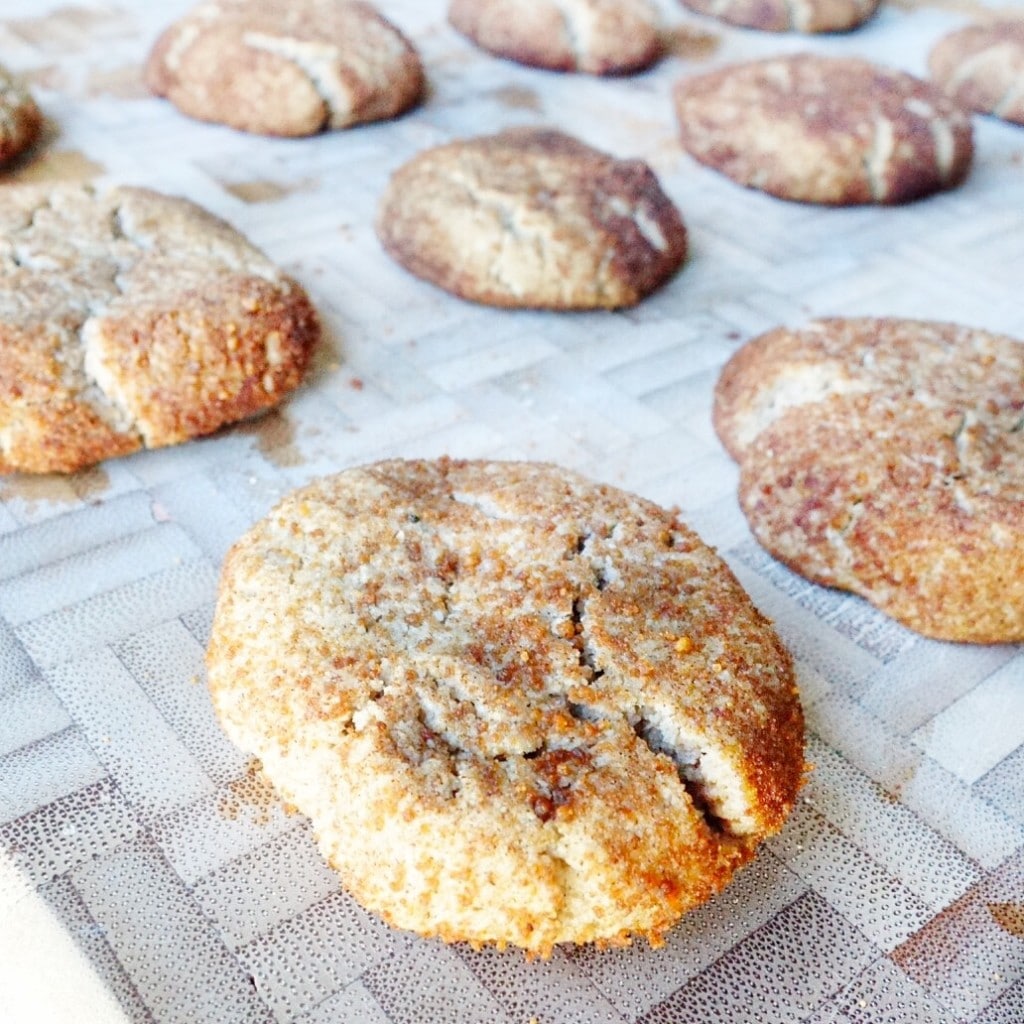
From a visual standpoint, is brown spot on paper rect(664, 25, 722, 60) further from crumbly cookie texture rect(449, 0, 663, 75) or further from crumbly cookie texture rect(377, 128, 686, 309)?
crumbly cookie texture rect(377, 128, 686, 309)

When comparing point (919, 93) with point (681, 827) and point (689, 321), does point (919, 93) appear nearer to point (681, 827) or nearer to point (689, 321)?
point (689, 321)

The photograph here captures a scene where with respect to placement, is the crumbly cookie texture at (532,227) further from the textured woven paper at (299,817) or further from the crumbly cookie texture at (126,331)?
the crumbly cookie texture at (126,331)

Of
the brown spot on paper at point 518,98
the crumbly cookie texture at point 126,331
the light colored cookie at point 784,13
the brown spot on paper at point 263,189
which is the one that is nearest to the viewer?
the crumbly cookie texture at point 126,331

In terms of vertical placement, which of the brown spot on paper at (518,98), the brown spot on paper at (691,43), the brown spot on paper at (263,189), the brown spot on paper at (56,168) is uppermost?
the brown spot on paper at (691,43)

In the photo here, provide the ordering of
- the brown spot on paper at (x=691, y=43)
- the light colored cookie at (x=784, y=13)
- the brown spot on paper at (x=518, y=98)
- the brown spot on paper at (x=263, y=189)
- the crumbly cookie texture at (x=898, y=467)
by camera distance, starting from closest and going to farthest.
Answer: the crumbly cookie texture at (x=898, y=467), the brown spot on paper at (x=263, y=189), the brown spot on paper at (x=518, y=98), the brown spot on paper at (x=691, y=43), the light colored cookie at (x=784, y=13)

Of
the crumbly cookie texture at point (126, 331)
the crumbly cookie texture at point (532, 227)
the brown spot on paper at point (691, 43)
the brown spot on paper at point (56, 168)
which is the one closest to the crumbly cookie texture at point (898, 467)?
the crumbly cookie texture at point (532, 227)

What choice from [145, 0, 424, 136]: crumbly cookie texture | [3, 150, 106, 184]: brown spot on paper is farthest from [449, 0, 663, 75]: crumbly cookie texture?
[3, 150, 106, 184]: brown spot on paper

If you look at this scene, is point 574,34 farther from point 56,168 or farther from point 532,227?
point 56,168

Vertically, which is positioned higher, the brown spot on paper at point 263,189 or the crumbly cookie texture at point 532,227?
the crumbly cookie texture at point 532,227
